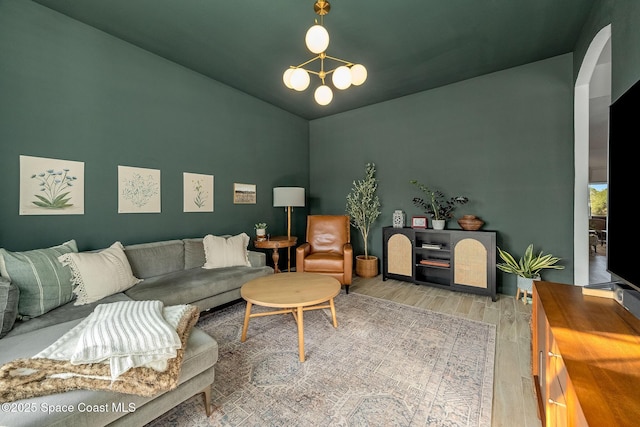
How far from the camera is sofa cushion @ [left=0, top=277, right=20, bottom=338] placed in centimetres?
146

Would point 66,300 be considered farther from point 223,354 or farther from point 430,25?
point 430,25

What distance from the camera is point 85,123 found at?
242 centimetres

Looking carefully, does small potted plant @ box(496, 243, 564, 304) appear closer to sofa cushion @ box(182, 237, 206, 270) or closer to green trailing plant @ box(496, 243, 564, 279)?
green trailing plant @ box(496, 243, 564, 279)

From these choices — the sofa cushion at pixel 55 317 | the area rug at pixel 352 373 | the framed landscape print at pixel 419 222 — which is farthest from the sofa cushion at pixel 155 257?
the framed landscape print at pixel 419 222

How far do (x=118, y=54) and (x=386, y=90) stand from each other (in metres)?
→ 3.34

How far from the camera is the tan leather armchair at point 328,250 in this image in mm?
3268

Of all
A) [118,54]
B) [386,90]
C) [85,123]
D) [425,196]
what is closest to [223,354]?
[85,123]

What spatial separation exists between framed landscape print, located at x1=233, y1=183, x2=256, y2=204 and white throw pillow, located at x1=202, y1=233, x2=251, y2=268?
0.88m

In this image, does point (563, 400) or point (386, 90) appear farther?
point (386, 90)

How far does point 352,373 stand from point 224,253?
1940 mm

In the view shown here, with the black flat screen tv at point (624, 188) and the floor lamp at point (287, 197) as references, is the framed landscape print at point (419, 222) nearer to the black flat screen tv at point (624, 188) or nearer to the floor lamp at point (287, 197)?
the floor lamp at point (287, 197)

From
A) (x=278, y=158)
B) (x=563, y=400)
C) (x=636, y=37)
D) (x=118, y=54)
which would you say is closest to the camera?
(x=563, y=400)

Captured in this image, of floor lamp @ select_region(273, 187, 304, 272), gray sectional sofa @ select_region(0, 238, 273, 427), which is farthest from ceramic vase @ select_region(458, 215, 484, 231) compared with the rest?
gray sectional sofa @ select_region(0, 238, 273, 427)

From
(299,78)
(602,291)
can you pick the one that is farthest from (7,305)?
(602,291)
